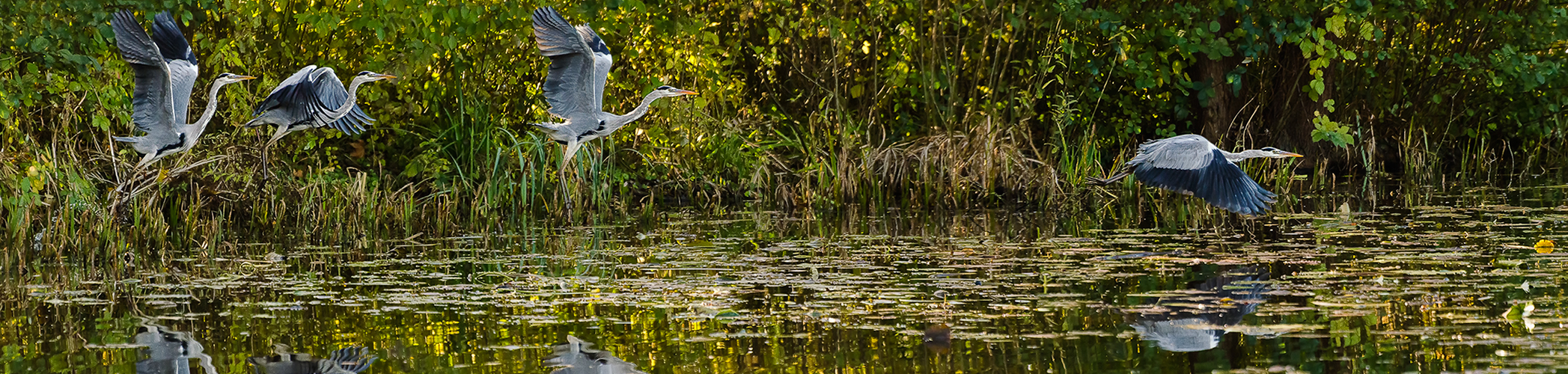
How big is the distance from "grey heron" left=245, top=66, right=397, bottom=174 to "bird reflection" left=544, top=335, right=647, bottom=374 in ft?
12.8

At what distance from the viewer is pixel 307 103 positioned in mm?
8367

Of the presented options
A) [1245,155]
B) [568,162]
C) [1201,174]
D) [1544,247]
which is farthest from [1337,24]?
[568,162]

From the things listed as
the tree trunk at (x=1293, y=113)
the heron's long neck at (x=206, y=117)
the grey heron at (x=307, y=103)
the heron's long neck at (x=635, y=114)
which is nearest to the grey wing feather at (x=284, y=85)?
the grey heron at (x=307, y=103)

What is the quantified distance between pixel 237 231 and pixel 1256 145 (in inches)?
297

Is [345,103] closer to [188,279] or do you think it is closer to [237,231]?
[237,231]

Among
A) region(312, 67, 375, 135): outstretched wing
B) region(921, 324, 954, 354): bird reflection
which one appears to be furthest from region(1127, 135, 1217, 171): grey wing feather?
region(312, 67, 375, 135): outstretched wing

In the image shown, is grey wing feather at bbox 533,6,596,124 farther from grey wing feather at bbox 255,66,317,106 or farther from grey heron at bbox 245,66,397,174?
grey wing feather at bbox 255,66,317,106

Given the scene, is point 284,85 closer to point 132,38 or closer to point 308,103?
point 308,103

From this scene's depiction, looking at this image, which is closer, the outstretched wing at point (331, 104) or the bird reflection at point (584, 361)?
the bird reflection at point (584, 361)

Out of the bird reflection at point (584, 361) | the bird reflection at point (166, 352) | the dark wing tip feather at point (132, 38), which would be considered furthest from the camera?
the dark wing tip feather at point (132, 38)

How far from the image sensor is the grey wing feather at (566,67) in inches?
327

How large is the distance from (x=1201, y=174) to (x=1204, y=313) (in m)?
2.68

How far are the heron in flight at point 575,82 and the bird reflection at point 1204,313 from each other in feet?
11.2

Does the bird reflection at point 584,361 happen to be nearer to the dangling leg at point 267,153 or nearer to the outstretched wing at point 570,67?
the outstretched wing at point 570,67
